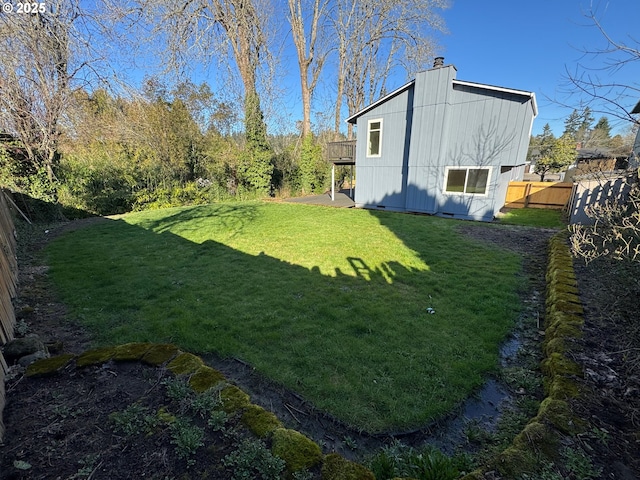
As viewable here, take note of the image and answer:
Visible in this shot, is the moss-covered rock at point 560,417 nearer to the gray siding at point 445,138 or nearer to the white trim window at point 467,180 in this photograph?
the gray siding at point 445,138

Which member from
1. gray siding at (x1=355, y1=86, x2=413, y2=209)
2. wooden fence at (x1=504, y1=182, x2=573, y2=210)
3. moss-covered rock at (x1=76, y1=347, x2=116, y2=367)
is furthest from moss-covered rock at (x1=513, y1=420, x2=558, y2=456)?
wooden fence at (x1=504, y1=182, x2=573, y2=210)

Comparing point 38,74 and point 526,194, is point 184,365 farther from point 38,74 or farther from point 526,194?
point 526,194

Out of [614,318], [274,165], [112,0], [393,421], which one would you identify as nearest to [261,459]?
[393,421]

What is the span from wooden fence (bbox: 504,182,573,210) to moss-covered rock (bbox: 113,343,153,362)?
16126 millimetres

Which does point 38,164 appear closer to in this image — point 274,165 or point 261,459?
point 274,165

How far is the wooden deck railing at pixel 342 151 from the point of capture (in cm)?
1444

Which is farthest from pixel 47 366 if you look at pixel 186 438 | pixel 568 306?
pixel 568 306

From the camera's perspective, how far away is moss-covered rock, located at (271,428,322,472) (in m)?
1.54

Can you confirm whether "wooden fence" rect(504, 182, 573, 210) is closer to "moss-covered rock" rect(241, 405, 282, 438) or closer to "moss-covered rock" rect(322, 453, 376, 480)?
"moss-covered rock" rect(322, 453, 376, 480)

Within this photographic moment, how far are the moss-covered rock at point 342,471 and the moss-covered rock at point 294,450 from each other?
71mm

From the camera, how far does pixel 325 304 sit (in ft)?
13.6

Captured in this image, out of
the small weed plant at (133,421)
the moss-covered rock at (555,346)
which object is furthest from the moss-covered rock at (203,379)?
the moss-covered rock at (555,346)

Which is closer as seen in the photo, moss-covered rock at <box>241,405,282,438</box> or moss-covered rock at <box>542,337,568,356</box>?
moss-covered rock at <box>241,405,282,438</box>

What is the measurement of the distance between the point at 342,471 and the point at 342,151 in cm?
1460
